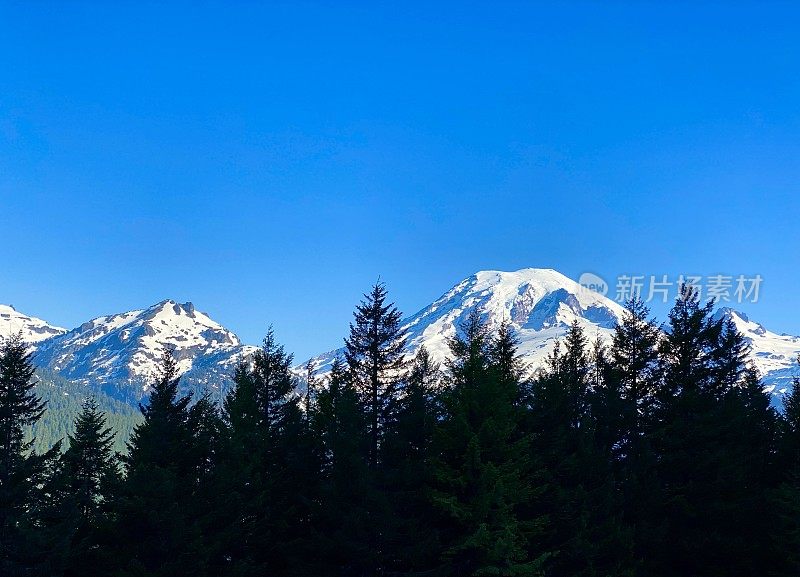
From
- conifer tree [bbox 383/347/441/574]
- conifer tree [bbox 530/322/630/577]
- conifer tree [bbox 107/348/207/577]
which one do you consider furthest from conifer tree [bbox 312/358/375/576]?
conifer tree [bbox 530/322/630/577]

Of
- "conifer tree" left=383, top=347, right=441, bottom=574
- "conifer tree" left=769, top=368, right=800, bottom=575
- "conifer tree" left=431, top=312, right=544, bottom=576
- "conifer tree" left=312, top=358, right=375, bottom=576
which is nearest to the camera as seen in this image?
"conifer tree" left=431, top=312, right=544, bottom=576

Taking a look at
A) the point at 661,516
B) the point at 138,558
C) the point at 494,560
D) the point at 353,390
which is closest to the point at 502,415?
the point at 494,560

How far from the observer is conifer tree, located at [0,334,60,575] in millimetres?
36531

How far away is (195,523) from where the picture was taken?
1379 inches

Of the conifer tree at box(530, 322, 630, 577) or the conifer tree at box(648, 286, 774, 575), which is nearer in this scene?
the conifer tree at box(530, 322, 630, 577)

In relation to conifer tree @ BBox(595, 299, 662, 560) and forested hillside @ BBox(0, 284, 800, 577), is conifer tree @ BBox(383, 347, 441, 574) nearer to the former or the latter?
forested hillside @ BBox(0, 284, 800, 577)

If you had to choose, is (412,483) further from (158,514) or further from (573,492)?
(158,514)

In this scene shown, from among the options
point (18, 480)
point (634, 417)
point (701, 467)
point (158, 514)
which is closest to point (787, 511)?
point (701, 467)

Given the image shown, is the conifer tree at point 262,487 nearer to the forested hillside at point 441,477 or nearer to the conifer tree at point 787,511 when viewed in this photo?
the forested hillside at point 441,477

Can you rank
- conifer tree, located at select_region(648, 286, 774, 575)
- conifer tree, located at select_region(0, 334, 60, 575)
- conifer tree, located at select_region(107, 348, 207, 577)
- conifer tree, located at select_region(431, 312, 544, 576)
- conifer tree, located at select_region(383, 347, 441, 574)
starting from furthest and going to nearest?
conifer tree, located at select_region(648, 286, 774, 575)
conifer tree, located at select_region(0, 334, 60, 575)
conifer tree, located at select_region(383, 347, 441, 574)
conifer tree, located at select_region(107, 348, 207, 577)
conifer tree, located at select_region(431, 312, 544, 576)

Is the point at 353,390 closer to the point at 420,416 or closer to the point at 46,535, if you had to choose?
the point at 420,416

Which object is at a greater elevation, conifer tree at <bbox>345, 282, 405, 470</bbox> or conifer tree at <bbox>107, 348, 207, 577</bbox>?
conifer tree at <bbox>345, 282, 405, 470</bbox>

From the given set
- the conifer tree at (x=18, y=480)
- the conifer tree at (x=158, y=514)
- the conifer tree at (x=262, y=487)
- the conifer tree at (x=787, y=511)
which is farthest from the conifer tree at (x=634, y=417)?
the conifer tree at (x=18, y=480)

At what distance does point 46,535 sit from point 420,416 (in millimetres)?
19867
